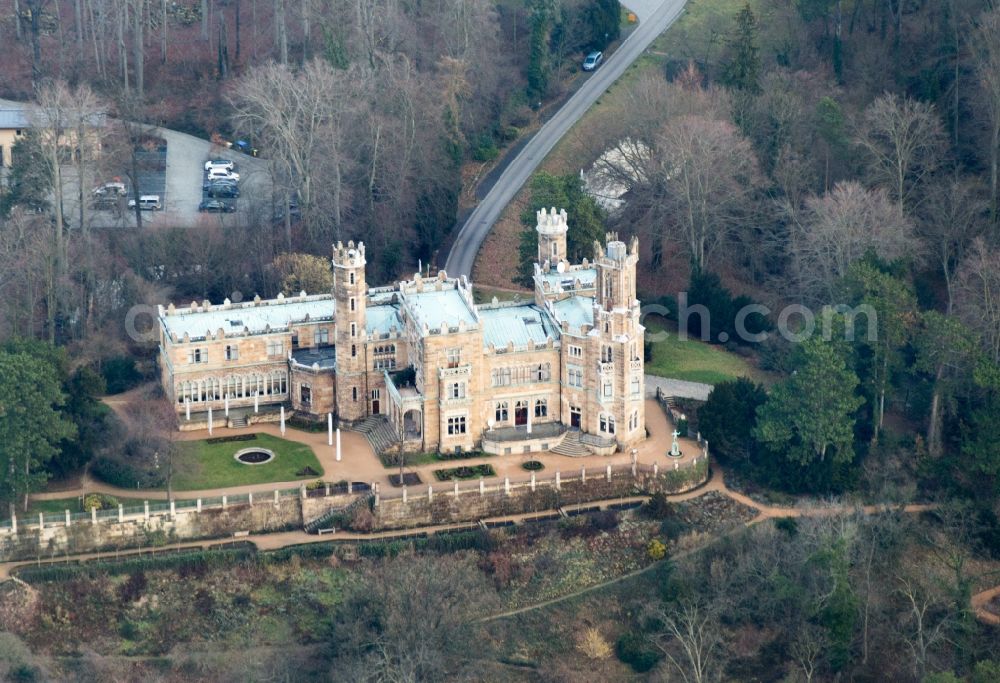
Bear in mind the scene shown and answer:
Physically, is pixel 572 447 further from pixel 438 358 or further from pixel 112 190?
pixel 112 190

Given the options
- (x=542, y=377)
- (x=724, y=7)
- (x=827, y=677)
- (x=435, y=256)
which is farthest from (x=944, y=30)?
(x=827, y=677)

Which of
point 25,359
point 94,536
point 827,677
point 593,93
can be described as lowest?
point 827,677

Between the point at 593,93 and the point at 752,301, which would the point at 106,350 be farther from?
the point at 593,93

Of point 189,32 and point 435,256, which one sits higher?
point 189,32

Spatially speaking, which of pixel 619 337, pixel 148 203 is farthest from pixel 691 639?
pixel 148 203

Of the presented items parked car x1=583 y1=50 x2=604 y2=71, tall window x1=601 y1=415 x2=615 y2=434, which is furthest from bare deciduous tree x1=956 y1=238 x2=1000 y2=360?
parked car x1=583 y1=50 x2=604 y2=71
